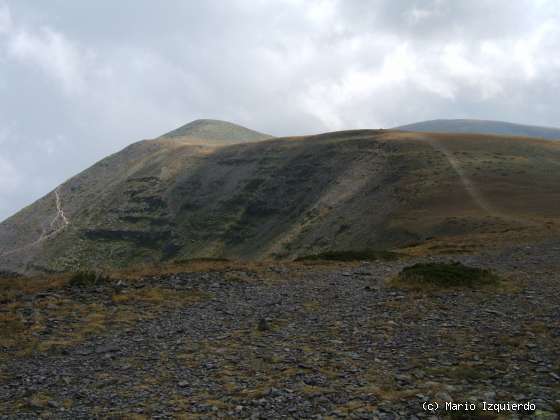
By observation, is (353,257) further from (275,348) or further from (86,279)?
(275,348)

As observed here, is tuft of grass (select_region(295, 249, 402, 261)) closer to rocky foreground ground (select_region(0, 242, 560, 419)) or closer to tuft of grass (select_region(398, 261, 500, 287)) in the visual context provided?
rocky foreground ground (select_region(0, 242, 560, 419))

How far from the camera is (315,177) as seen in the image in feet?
297

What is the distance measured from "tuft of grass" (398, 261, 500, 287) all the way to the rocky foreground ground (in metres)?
0.62

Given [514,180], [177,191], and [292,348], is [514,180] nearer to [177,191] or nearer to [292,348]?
[292,348]

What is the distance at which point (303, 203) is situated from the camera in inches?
3300

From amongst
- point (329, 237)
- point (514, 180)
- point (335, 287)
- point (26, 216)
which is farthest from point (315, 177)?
point (26, 216)

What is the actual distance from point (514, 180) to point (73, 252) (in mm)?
85681

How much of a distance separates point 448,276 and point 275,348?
29.2ft

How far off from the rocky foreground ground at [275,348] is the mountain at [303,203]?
15825 mm

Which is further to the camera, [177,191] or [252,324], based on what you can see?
[177,191]

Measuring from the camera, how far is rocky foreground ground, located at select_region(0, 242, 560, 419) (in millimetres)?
7723

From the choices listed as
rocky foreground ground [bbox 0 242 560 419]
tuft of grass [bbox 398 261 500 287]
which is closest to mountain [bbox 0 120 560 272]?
tuft of grass [bbox 398 261 500 287]

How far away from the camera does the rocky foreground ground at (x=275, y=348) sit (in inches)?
304

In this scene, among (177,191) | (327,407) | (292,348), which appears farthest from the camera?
(177,191)
